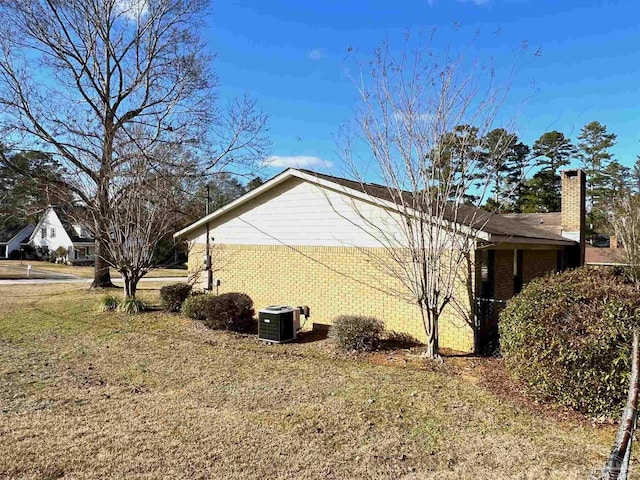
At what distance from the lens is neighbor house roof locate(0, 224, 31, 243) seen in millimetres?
47969

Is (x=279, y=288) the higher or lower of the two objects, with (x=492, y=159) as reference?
lower

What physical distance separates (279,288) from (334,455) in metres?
7.63

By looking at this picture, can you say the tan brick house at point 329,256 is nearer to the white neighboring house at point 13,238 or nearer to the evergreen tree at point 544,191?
the evergreen tree at point 544,191

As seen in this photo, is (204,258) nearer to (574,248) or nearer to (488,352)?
(488,352)

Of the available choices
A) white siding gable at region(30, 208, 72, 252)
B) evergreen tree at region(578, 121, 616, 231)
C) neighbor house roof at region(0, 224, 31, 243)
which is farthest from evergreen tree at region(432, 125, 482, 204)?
neighbor house roof at region(0, 224, 31, 243)

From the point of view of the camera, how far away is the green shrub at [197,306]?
1068 cm

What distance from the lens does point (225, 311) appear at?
1045cm

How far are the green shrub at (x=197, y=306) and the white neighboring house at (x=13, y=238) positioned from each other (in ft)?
156

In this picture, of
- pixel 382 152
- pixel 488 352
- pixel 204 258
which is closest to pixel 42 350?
pixel 204 258

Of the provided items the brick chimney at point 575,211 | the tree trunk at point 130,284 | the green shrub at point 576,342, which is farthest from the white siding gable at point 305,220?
the brick chimney at point 575,211

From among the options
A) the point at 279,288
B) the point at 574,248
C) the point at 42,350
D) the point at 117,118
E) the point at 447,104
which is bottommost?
the point at 42,350

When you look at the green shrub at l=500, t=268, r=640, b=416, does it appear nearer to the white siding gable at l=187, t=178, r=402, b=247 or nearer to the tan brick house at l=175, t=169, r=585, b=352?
the tan brick house at l=175, t=169, r=585, b=352

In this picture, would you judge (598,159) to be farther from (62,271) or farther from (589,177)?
(62,271)

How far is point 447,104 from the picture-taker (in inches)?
287
